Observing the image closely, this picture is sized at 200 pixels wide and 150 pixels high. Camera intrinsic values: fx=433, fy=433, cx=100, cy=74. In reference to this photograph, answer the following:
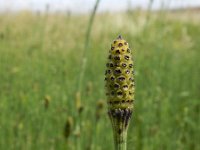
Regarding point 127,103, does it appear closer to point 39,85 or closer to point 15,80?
point 39,85

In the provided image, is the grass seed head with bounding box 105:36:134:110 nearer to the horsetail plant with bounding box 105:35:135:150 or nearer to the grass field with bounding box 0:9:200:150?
the horsetail plant with bounding box 105:35:135:150

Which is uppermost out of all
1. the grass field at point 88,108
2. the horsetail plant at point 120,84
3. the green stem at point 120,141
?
the grass field at point 88,108

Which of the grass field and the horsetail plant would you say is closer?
the horsetail plant

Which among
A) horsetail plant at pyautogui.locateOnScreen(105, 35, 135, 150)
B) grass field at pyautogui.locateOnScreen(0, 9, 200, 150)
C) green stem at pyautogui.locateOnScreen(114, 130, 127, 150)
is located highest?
grass field at pyautogui.locateOnScreen(0, 9, 200, 150)

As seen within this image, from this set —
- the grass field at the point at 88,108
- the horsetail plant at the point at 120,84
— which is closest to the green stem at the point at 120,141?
the horsetail plant at the point at 120,84

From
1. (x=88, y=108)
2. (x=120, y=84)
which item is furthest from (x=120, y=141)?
(x=88, y=108)

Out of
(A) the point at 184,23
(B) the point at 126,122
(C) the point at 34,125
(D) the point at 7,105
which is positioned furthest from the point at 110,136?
(A) the point at 184,23

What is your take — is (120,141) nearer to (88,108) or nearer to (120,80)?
(120,80)

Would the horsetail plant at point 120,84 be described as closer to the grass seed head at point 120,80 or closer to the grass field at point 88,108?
the grass seed head at point 120,80

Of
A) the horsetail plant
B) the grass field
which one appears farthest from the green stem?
the grass field
